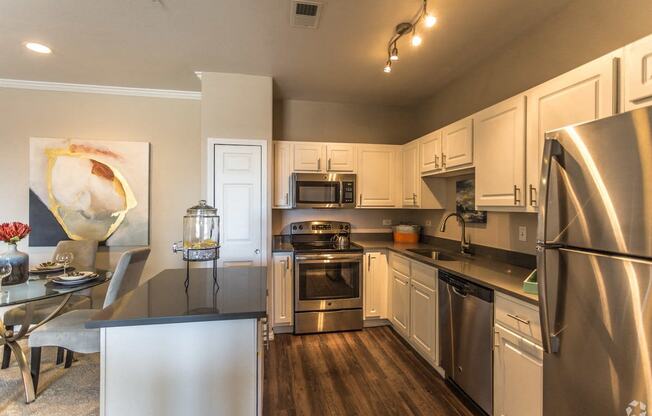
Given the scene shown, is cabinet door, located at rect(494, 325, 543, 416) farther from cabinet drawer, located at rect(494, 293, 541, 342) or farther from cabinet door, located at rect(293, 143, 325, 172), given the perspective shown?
cabinet door, located at rect(293, 143, 325, 172)

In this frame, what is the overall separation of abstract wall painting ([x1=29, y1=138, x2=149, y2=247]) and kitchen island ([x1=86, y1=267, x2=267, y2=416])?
247cm

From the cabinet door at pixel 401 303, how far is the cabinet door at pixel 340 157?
1.33 metres

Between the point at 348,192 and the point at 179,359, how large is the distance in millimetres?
2450

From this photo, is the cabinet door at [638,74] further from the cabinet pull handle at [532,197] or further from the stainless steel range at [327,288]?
the stainless steel range at [327,288]

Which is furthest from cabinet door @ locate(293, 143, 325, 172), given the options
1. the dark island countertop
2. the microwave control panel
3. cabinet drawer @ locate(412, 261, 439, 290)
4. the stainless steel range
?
the dark island countertop

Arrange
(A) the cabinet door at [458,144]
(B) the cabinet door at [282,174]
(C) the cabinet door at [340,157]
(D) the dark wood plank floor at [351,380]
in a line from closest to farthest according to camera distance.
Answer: (D) the dark wood plank floor at [351,380], (A) the cabinet door at [458,144], (B) the cabinet door at [282,174], (C) the cabinet door at [340,157]

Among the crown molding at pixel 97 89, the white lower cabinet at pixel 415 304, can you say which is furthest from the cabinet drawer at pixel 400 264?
the crown molding at pixel 97 89

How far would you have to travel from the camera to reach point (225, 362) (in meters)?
1.21

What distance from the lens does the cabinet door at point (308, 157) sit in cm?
329

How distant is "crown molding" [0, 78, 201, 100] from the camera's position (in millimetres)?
3078

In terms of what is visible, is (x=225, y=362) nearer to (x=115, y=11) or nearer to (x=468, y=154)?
(x=468, y=154)

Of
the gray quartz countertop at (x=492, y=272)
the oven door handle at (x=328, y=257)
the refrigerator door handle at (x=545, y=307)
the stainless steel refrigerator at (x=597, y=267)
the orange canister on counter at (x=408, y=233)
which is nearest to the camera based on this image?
the stainless steel refrigerator at (x=597, y=267)

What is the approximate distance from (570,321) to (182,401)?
5.49ft

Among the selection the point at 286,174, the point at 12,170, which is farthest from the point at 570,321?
the point at 12,170
